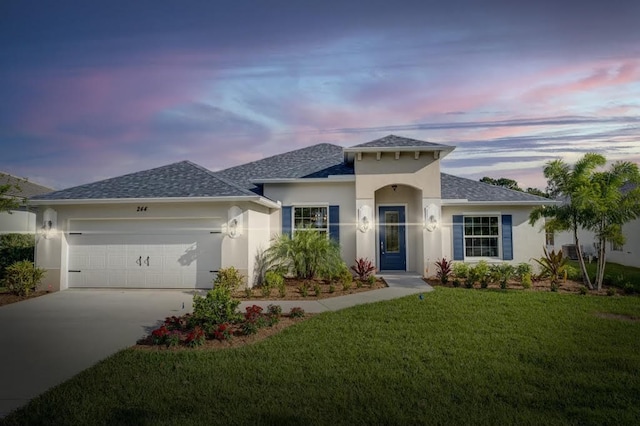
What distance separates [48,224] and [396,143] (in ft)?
39.0

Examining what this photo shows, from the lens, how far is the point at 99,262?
1163 centimetres

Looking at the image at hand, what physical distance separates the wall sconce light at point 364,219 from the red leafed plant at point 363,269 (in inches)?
46.9

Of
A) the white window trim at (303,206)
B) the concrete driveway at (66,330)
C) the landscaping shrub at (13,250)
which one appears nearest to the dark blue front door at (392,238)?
the white window trim at (303,206)

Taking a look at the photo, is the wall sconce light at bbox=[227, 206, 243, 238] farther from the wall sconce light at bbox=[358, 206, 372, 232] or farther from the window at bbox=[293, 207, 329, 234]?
the wall sconce light at bbox=[358, 206, 372, 232]

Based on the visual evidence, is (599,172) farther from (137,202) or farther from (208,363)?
(137,202)

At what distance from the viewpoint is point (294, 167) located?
606 inches

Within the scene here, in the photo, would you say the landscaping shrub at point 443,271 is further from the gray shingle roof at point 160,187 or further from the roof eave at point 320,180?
the gray shingle roof at point 160,187

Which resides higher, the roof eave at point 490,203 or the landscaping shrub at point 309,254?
the roof eave at point 490,203

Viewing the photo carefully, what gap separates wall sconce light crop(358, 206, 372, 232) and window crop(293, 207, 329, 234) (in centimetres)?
133

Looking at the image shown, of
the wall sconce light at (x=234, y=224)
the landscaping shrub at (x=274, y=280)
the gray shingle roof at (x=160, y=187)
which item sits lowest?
the landscaping shrub at (x=274, y=280)

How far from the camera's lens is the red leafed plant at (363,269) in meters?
12.3

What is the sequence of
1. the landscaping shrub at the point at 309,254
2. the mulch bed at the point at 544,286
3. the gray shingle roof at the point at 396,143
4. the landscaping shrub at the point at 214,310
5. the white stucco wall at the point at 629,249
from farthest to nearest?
the white stucco wall at the point at 629,249, the gray shingle roof at the point at 396,143, the landscaping shrub at the point at 309,254, the mulch bed at the point at 544,286, the landscaping shrub at the point at 214,310

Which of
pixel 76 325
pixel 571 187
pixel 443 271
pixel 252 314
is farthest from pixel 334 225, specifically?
pixel 76 325

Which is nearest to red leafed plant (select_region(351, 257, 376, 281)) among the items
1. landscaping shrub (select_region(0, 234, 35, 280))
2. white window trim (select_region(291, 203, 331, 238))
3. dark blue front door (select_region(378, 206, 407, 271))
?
dark blue front door (select_region(378, 206, 407, 271))
